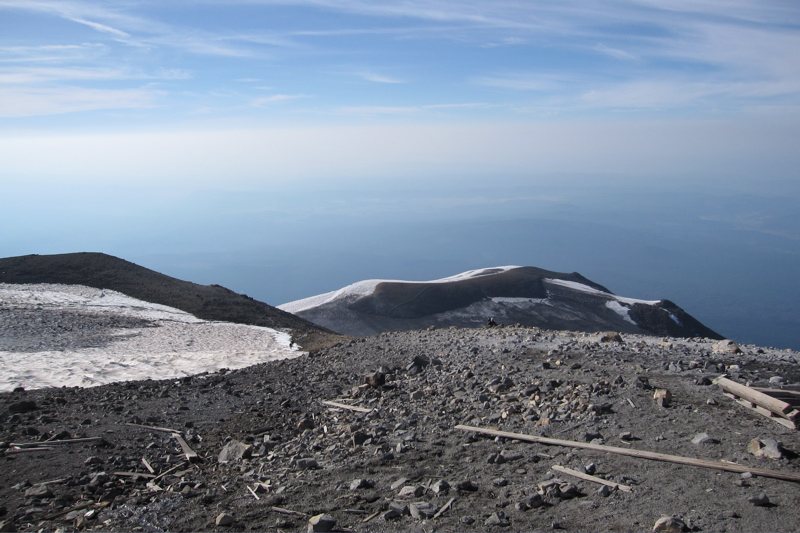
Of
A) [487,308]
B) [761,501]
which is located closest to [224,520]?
[761,501]

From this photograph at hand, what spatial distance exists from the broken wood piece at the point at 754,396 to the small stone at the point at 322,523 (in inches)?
220

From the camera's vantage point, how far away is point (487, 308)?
46.1 meters

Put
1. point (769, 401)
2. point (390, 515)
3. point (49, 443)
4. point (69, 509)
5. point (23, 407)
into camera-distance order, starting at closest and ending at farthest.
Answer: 1. point (390, 515)
2. point (69, 509)
3. point (769, 401)
4. point (49, 443)
5. point (23, 407)

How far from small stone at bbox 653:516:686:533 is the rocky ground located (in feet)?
0.42

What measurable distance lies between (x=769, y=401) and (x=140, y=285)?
86.8ft

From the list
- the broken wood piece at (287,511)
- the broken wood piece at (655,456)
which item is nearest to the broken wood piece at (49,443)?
the broken wood piece at (287,511)

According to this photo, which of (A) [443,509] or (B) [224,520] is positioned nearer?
(A) [443,509]

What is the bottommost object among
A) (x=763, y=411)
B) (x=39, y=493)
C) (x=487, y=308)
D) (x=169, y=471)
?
(x=487, y=308)

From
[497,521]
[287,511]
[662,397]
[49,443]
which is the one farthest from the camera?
[49,443]

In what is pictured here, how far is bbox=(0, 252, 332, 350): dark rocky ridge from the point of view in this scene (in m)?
24.9

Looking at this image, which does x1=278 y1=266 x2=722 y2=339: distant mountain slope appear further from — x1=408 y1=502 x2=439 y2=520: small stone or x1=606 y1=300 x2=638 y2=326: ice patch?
x1=408 y1=502 x2=439 y2=520: small stone

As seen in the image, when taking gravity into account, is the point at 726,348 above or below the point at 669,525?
above

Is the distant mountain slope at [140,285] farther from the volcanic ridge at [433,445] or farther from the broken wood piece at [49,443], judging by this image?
the broken wood piece at [49,443]

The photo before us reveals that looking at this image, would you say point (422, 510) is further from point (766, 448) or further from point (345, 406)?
point (345, 406)
